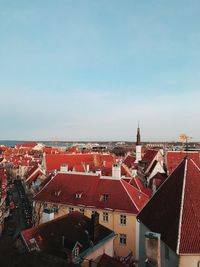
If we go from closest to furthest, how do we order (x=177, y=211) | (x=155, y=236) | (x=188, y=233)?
(x=155, y=236) < (x=188, y=233) < (x=177, y=211)

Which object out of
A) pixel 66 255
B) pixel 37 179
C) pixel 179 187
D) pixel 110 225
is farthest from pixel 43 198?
pixel 179 187

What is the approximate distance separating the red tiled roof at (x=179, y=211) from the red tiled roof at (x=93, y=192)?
12.4 meters

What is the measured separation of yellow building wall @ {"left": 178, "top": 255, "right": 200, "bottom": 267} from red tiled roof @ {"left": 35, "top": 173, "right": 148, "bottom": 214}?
51.4ft

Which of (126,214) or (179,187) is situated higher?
(179,187)

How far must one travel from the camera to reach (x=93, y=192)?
35.4m

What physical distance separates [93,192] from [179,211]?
65.0ft

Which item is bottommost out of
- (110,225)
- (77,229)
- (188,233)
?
(110,225)

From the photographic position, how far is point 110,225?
32.0 meters

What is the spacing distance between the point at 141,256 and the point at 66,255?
5297 mm

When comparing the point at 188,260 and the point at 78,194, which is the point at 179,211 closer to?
the point at 188,260

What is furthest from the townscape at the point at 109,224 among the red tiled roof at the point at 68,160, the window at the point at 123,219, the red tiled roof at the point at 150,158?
the red tiled roof at the point at 68,160

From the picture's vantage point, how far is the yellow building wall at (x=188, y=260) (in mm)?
15031

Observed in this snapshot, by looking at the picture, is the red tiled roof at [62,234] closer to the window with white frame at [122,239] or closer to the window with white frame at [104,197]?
the window with white frame at [122,239]

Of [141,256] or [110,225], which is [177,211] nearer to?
[141,256]
